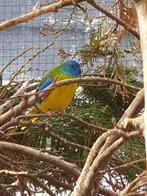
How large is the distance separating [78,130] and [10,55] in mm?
567

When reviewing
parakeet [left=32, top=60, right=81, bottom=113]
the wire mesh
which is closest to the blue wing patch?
parakeet [left=32, top=60, right=81, bottom=113]

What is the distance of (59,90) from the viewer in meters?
1.24

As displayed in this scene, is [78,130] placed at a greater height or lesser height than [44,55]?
lesser

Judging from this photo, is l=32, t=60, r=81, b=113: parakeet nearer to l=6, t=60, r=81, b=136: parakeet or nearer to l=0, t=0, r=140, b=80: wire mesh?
l=6, t=60, r=81, b=136: parakeet

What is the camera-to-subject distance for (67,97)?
1210mm

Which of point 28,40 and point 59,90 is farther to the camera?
point 28,40

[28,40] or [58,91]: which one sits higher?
[28,40]

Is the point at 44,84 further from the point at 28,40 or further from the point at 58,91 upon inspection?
the point at 28,40

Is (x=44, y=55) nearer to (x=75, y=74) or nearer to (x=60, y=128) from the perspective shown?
(x=75, y=74)

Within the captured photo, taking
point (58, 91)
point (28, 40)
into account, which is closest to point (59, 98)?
point (58, 91)

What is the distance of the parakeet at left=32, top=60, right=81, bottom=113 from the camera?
3.95 feet

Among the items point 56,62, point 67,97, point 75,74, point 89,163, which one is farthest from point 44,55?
point 89,163

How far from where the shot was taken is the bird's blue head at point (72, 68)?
1.28m

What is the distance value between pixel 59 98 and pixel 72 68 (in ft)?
0.33
